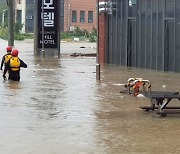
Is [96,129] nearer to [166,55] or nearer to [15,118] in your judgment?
[15,118]

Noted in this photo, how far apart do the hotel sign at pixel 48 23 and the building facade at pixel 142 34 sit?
32.4 feet

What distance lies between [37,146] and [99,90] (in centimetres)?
927

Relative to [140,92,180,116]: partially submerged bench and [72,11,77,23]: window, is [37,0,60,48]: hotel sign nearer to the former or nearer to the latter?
[140,92,180,116]: partially submerged bench

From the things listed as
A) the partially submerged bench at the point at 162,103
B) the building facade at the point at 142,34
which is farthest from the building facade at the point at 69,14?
the partially submerged bench at the point at 162,103

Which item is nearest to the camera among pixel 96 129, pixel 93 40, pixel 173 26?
pixel 96 129

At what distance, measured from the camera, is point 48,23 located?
46.2m

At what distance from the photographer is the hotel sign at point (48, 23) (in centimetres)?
4603

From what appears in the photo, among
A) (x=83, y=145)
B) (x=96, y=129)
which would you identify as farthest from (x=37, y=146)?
(x=96, y=129)

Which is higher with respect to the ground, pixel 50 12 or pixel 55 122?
pixel 50 12

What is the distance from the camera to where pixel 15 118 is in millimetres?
12102

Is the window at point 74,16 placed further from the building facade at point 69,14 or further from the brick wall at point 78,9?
the brick wall at point 78,9

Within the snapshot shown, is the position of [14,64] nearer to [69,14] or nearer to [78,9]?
[69,14]

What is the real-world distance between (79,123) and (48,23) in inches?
1382

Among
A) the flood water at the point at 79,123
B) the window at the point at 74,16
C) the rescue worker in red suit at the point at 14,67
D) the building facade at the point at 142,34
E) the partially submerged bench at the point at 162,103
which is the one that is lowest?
the flood water at the point at 79,123
